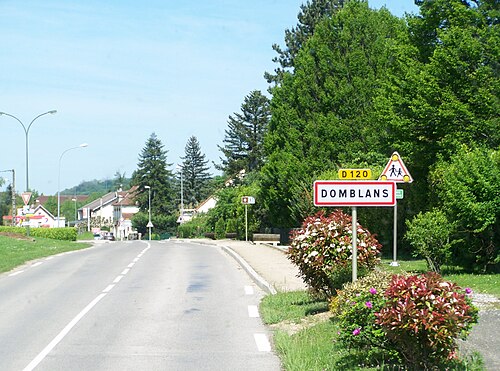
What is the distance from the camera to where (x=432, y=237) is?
1503 centimetres

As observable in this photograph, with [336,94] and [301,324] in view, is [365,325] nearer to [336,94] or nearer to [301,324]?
[301,324]

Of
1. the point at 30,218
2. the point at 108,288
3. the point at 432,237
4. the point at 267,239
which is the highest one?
the point at 432,237

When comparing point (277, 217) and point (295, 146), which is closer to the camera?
point (295, 146)

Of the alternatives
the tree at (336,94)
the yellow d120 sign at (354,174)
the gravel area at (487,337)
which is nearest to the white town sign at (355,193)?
the yellow d120 sign at (354,174)

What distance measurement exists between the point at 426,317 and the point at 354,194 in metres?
3.79

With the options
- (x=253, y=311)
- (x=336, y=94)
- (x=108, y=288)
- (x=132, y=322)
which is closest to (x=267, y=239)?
(x=336, y=94)

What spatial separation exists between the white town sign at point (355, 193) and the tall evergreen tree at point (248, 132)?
70640mm

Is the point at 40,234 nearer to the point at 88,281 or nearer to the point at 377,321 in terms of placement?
the point at 88,281

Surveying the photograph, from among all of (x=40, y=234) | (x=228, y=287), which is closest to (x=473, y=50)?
(x=228, y=287)

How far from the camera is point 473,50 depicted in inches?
881

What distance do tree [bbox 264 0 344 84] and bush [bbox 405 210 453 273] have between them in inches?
1549

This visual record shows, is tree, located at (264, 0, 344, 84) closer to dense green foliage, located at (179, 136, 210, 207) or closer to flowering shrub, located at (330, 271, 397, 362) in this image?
flowering shrub, located at (330, 271, 397, 362)

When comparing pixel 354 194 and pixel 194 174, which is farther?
pixel 194 174

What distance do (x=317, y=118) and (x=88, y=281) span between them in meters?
19.7
